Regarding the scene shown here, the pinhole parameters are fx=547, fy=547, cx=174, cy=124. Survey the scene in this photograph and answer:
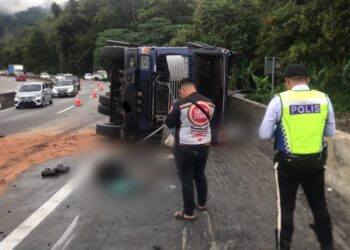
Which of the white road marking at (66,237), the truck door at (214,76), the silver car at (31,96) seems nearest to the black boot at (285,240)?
the white road marking at (66,237)

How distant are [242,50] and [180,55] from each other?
16.3 meters

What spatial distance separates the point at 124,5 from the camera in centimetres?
9700

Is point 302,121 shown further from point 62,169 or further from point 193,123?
point 62,169

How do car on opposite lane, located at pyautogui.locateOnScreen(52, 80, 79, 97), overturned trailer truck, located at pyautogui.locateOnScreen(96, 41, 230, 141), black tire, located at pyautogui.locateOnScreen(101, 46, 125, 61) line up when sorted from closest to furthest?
overturned trailer truck, located at pyautogui.locateOnScreen(96, 41, 230, 141) < black tire, located at pyautogui.locateOnScreen(101, 46, 125, 61) < car on opposite lane, located at pyautogui.locateOnScreen(52, 80, 79, 97)

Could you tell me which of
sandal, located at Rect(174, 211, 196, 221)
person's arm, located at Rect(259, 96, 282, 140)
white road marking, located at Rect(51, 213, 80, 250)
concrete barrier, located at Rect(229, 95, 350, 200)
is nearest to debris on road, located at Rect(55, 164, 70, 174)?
white road marking, located at Rect(51, 213, 80, 250)

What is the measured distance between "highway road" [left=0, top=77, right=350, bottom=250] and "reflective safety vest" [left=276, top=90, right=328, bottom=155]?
49.2 inches

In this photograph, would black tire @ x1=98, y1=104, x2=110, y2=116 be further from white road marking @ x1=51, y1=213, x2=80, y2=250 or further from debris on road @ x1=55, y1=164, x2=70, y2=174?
white road marking @ x1=51, y1=213, x2=80, y2=250

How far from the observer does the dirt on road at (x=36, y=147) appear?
10667 mm

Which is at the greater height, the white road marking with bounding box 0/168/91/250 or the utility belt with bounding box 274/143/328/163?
the utility belt with bounding box 274/143/328/163

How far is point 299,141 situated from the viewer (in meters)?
4.62

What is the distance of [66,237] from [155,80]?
23.1ft

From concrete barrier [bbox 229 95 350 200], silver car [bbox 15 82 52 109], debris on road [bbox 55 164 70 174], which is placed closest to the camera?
concrete barrier [bbox 229 95 350 200]

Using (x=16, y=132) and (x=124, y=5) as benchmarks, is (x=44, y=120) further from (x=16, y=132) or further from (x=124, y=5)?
(x=124, y=5)

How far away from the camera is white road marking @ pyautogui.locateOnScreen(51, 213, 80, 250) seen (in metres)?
5.56
